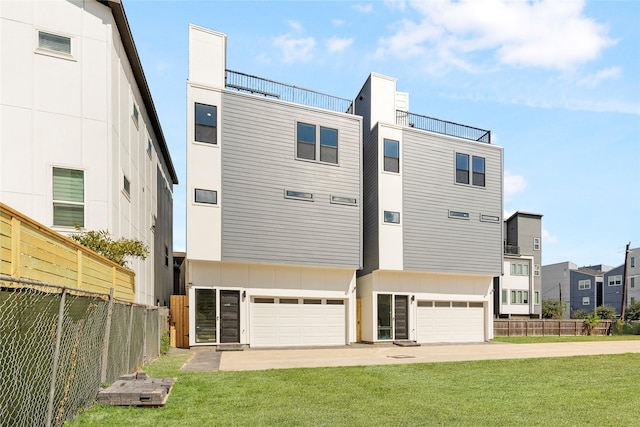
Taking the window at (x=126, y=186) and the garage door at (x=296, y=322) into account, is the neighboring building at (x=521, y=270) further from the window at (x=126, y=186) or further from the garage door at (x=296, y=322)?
the window at (x=126, y=186)

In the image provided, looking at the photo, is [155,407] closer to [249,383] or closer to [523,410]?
[249,383]

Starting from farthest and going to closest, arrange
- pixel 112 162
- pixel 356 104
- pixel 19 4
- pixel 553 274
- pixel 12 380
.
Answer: pixel 553 274, pixel 356 104, pixel 112 162, pixel 19 4, pixel 12 380

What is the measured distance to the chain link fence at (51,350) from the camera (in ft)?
13.8

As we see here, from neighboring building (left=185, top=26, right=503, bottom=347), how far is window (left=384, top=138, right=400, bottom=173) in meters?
0.05

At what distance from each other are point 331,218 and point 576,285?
5160cm

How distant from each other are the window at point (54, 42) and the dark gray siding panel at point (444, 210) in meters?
14.7

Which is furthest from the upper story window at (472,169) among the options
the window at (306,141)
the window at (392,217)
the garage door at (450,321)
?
the window at (306,141)

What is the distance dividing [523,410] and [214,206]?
13662mm

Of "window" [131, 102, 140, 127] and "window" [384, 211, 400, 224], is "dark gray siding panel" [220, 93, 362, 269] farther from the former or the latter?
Result: "window" [131, 102, 140, 127]

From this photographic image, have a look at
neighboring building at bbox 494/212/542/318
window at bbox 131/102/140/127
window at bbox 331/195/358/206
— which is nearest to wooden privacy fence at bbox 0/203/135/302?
window at bbox 131/102/140/127

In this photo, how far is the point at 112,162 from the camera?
41.7ft

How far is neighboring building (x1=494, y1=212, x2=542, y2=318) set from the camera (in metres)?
39.3

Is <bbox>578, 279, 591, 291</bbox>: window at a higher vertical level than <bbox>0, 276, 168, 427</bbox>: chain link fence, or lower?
lower

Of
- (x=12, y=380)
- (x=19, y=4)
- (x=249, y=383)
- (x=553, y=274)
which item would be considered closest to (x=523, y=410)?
(x=249, y=383)
